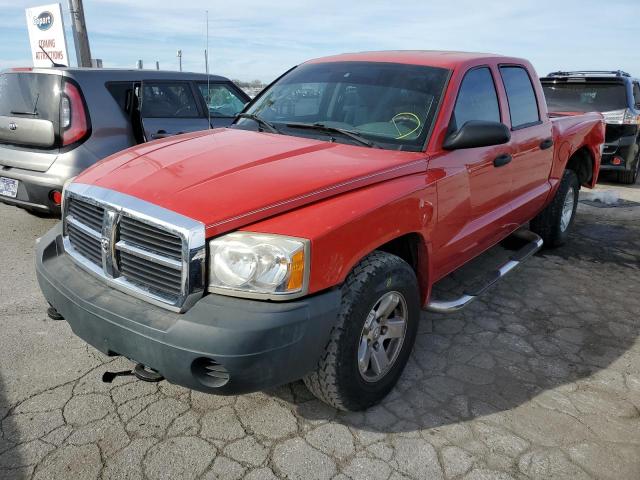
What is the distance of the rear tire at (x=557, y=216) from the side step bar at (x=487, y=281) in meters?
0.19

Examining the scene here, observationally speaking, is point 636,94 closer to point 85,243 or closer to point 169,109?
point 169,109

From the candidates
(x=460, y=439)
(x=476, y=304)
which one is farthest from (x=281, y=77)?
(x=460, y=439)

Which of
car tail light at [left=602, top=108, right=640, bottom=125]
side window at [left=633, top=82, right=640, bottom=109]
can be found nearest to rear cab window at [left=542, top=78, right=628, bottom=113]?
car tail light at [left=602, top=108, right=640, bottom=125]

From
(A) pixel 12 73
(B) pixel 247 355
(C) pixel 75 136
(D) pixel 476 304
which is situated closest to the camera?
(B) pixel 247 355

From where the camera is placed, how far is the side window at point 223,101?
6430 millimetres

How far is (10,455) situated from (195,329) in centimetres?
113

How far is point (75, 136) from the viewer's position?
185 inches

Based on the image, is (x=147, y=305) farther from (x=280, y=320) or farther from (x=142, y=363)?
(x=280, y=320)

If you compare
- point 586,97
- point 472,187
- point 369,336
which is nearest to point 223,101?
point 472,187

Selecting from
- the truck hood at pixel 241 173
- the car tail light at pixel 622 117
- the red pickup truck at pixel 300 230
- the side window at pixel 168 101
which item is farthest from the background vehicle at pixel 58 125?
the car tail light at pixel 622 117

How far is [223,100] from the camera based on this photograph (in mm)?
6625

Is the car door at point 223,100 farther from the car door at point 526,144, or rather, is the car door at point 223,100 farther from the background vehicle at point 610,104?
the background vehicle at point 610,104

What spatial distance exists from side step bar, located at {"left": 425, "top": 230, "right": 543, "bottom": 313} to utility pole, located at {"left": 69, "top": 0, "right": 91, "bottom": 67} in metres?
9.19

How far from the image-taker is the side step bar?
9.95ft
